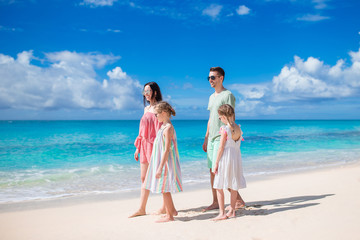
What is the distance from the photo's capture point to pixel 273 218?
11.9 feet

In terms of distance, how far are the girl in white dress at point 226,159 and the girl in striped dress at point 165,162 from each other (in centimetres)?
56

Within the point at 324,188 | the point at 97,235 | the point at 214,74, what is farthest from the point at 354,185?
the point at 97,235

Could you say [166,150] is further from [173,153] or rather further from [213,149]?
[213,149]

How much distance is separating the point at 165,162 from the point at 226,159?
2.70ft

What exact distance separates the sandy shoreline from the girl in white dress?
400mm

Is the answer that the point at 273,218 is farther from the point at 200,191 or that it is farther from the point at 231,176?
the point at 200,191

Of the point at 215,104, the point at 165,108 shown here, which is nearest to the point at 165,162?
the point at 165,108

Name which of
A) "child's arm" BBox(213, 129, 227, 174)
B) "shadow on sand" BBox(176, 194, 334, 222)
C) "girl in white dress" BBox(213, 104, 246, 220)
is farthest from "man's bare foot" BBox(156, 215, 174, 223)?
"child's arm" BBox(213, 129, 227, 174)

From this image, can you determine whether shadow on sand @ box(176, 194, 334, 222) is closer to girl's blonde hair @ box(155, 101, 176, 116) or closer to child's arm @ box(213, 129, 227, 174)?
child's arm @ box(213, 129, 227, 174)

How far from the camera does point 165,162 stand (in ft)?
11.6

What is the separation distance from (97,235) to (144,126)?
1537 mm

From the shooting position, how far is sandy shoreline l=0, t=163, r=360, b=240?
319cm

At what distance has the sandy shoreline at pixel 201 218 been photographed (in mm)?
3191

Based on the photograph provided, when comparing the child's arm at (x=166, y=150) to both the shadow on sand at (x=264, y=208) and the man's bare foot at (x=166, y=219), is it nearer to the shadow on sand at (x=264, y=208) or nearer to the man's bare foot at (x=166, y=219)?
the man's bare foot at (x=166, y=219)
